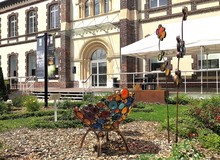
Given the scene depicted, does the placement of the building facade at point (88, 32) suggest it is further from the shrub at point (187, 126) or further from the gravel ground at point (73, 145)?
the gravel ground at point (73, 145)

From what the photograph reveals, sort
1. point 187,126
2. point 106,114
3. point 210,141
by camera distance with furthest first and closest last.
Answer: point 187,126 → point 210,141 → point 106,114

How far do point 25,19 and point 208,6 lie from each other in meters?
16.8

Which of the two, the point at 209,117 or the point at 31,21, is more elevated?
the point at 31,21

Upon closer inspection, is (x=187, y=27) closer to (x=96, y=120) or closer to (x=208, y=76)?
(x=208, y=76)

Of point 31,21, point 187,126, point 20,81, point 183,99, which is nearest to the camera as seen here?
point 187,126

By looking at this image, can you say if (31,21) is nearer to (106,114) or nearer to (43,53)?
(43,53)

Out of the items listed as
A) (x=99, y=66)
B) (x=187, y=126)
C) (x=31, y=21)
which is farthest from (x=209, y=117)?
(x=31, y=21)

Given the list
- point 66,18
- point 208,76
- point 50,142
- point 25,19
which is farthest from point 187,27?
point 25,19

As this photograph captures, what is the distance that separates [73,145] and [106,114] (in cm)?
114

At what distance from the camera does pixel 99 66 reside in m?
20.2

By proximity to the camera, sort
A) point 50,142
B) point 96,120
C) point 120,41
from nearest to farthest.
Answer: point 96,120 → point 50,142 → point 120,41

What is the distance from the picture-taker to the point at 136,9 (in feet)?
57.8

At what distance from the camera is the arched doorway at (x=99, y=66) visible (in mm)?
19844

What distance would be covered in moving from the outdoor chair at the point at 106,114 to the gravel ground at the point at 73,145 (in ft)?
0.71
